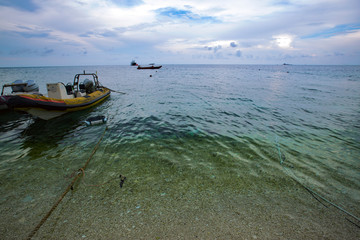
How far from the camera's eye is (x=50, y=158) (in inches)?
260

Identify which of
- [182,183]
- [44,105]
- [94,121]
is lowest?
[182,183]

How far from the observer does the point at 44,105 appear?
10.9 meters

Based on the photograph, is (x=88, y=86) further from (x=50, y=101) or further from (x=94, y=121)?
(x=94, y=121)

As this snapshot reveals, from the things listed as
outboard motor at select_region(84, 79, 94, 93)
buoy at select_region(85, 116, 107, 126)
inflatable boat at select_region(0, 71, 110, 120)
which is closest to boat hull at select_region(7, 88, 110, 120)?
inflatable boat at select_region(0, 71, 110, 120)

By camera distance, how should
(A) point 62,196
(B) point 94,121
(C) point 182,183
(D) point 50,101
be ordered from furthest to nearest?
(D) point 50,101
(B) point 94,121
(C) point 182,183
(A) point 62,196

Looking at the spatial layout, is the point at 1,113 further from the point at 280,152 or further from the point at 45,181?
the point at 280,152

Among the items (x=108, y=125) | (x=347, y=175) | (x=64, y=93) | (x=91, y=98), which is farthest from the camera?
(x=91, y=98)

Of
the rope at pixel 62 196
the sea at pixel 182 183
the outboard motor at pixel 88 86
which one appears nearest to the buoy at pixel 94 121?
the sea at pixel 182 183

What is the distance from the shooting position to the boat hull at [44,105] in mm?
9859

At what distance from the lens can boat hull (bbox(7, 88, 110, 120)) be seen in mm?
9859

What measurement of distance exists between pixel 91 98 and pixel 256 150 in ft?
53.9

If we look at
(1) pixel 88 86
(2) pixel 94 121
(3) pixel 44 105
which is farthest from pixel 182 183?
(1) pixel 88 86

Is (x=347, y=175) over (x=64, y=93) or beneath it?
beneath

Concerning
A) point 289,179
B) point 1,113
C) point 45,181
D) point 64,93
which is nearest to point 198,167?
point 289,179
